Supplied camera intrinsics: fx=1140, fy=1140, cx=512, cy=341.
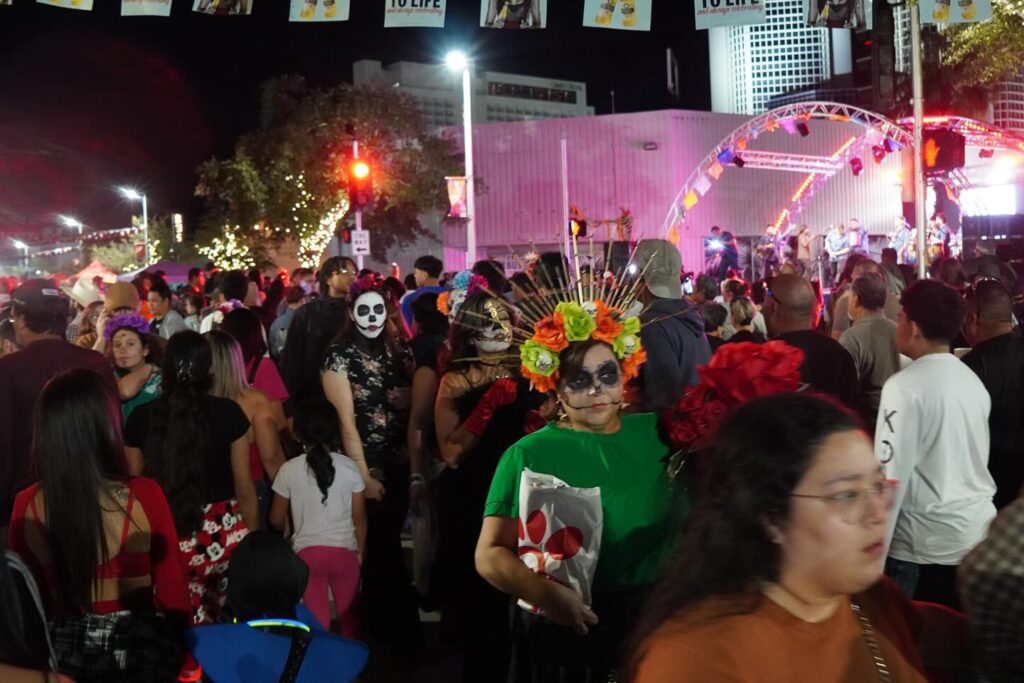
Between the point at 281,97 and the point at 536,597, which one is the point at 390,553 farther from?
the point at 281,97

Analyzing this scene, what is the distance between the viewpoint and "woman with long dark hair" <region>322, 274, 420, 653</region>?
21.4ft

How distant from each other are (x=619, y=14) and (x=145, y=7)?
455 centimetres

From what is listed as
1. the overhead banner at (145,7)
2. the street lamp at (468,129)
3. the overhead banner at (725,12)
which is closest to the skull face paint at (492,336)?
the overhead banner at (725,12)

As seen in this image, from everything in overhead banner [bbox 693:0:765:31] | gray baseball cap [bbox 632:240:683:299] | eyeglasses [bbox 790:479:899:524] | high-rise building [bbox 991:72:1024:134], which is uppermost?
high-rise building [bbox 991:72:1024:134]

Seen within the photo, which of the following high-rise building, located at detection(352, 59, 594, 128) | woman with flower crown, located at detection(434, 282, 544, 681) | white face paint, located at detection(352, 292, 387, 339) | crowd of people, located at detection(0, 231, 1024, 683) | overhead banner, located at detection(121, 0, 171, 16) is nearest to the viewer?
crowd of people, located at detection(0, 231, 1024, 683)

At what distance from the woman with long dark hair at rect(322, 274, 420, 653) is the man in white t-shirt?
9.43 feet

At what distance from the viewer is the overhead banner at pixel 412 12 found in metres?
11.2

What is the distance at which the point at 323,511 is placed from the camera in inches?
236

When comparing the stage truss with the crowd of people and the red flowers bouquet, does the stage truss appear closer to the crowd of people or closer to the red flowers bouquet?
the crowd of people

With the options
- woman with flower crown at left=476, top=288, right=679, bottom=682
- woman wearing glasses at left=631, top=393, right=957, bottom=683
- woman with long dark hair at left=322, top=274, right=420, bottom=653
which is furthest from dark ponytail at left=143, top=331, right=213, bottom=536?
woman wearing glasses at left=631, top=393, right=957, bottom=683

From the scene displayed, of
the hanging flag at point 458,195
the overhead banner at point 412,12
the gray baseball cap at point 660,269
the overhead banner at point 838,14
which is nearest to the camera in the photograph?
the gray baseball cap at point 660,269

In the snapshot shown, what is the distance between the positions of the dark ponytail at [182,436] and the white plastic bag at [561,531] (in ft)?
7.29

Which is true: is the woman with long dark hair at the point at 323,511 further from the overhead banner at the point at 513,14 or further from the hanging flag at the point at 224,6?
the overhead banner at the point at 513,14

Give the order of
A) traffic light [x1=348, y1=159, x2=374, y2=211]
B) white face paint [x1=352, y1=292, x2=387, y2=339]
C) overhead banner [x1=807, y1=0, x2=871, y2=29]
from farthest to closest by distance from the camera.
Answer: traffic light [x1=348, y1=159, x2=374, y2=211] < overhead banner [x1=807, y1=0, x2=871, y2=29] < white face paint [x1=352, y1=292, x2=387, y2=339]
